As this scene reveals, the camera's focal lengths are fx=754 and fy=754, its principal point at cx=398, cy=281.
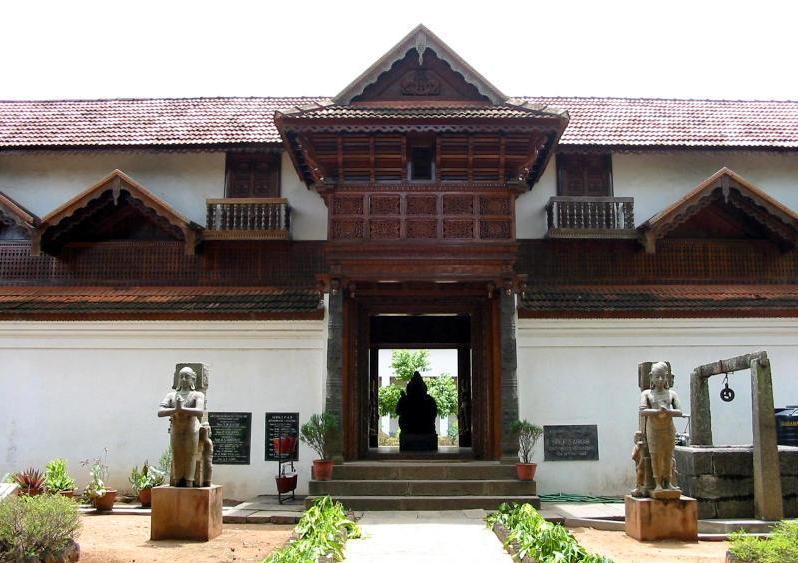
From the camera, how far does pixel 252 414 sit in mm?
14500

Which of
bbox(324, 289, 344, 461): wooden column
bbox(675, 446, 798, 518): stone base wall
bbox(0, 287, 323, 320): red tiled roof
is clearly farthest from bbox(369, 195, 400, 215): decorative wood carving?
bbox(675, 446, 798, 518): stone base wall

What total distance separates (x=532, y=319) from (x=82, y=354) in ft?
29.4

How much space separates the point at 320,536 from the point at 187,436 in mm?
2402

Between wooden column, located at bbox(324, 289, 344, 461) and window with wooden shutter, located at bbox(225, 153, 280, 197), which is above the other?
window with wooden shutter, located at bbox(225, 153, 280, 197)

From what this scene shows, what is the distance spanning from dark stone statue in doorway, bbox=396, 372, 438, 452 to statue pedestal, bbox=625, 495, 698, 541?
7.61 metres

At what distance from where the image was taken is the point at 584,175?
54.0 ft

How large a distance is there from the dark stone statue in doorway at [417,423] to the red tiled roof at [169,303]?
3671 millimetres

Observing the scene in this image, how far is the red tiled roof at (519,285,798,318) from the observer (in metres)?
14.8

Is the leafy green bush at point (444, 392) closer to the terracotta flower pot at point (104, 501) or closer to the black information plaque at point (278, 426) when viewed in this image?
the black information plaque at point (278, 426)

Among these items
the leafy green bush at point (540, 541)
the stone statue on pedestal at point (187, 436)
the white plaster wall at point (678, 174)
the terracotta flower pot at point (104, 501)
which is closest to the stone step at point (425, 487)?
the leafy green bush at point (540, 541)

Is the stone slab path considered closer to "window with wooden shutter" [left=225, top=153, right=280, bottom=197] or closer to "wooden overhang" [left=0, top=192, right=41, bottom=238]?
"window with wooden shutter" [left=225, top=153, right=280, bottom=197]

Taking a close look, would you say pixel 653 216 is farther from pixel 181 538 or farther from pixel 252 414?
pixel 181 538

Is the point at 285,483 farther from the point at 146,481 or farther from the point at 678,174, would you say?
the point at 678,174

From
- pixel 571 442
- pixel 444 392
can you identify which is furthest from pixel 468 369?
pixel 444 392
